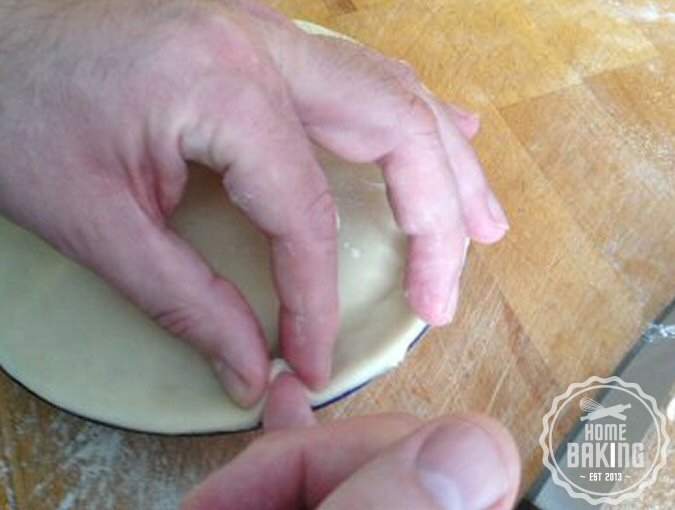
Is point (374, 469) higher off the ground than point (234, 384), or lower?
higher

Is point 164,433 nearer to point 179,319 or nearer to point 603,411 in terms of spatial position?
point 179,319

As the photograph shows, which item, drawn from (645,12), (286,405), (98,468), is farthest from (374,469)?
(645,12)

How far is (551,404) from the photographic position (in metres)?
0.65

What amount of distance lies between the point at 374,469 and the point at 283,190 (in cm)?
25

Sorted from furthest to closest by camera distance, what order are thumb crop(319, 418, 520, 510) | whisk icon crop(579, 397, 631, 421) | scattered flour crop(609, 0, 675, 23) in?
1. scattered flour crop(609, 0, 675, 23)
2. whisk icon crop(579, 397, 631, 421)
3. thumb crop(319, 418, 520, 510)

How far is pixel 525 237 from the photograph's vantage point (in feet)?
2.37

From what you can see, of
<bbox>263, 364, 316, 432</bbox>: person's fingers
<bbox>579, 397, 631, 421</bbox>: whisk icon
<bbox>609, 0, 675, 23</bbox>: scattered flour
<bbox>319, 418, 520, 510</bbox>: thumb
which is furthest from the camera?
<bbox>609, 0, 675, 23</bbox>: scattered flour

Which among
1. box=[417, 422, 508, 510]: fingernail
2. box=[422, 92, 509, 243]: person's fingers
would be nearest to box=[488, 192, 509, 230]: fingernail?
box=[422, 92, 509, 243]: person's fingers

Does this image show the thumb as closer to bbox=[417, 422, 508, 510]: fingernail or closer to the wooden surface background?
bbox=[417, 422, 508, 510]: fingernail

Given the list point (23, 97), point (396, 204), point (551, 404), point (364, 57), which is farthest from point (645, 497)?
point (23, 97)

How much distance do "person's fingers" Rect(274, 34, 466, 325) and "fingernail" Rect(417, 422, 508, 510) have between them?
0.96 ft

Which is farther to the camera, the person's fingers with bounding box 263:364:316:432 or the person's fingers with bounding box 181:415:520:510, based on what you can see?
the person's fingers with bounding box 263:364:316:432

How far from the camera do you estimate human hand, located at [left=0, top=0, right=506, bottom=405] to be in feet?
1.74

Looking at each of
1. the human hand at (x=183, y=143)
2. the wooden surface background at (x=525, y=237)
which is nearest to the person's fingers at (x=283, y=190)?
the human hand at (x=183, y=143)
